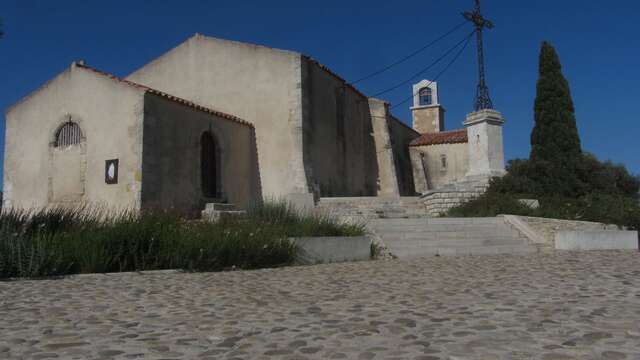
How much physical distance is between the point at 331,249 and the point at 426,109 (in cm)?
3448

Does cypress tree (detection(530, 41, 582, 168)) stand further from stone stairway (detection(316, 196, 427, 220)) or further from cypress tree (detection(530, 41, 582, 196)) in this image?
stone stairway (detection(316, 196, 427, 220))

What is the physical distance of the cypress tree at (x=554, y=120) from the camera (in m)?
17.0

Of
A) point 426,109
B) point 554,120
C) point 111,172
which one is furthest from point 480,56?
point 426,109

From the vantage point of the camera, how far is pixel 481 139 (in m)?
16.9

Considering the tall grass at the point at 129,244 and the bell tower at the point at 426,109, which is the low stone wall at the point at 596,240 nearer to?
the tall grass at the point at 129,244

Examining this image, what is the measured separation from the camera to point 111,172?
15.4 m

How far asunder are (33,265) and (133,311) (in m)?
3.07

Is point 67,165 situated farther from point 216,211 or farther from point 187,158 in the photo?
point 216,211

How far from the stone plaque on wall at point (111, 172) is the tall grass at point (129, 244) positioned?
19.4ft

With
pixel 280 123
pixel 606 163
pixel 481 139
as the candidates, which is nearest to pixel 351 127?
pixel 280 123

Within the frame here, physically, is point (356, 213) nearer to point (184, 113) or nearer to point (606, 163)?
point (184, 113)

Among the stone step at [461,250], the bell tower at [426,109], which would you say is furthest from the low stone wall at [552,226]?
the bell tower at [426,109]

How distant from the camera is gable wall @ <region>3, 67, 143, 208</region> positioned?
49.8 ft

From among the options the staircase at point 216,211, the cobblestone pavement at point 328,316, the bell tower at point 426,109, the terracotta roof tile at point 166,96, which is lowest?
the cobblestone pavement at point 328,316
